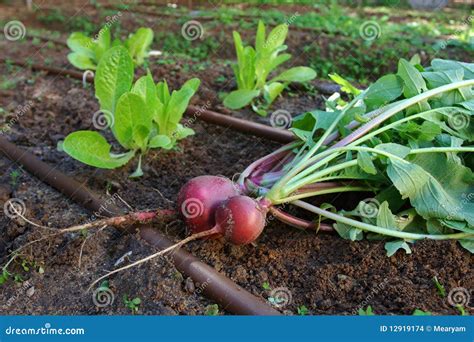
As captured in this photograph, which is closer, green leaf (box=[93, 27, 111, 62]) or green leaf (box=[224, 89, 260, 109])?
green leaf (box=[224, 89, 260, 109])

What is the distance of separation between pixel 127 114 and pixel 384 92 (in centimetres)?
108

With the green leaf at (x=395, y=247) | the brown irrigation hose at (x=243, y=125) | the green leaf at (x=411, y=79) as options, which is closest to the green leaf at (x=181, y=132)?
the brown irrigation hose at (x=243, y=125)

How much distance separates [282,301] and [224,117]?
4.66 ft

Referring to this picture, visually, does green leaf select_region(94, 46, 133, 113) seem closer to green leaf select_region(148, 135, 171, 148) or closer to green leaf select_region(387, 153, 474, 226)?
green leaf select_region(148, 135, 171, 148)

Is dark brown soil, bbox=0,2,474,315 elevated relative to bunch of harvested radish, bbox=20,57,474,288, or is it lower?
lower

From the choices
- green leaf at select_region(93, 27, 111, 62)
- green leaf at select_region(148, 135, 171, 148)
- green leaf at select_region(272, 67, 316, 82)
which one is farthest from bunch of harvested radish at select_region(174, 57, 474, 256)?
green leaf at select_region(93, 27, 111, 62)

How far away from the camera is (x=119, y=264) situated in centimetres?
212

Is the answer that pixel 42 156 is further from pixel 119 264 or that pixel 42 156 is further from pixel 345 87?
pixel 345 87

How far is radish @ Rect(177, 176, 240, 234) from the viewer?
2.17 meters

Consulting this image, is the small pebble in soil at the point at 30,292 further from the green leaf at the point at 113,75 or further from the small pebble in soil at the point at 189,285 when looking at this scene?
the green leaf at the point at 113,75

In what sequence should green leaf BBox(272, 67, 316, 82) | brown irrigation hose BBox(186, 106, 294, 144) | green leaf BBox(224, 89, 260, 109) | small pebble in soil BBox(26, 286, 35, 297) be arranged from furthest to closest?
1. green leaf BBox(272, 67, 316, 82)
2. green leaf BBox(224, 89, 260, 109)
3. brown irrigation hose BBox(186, 106, 294, 144)
4. small pebble in soil BBox(26, 286, 35, 297)

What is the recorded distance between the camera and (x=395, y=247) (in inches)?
83.0

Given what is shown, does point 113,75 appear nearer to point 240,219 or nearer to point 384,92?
point 240,219

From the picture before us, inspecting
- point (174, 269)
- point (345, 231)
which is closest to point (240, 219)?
point (174, 269)
